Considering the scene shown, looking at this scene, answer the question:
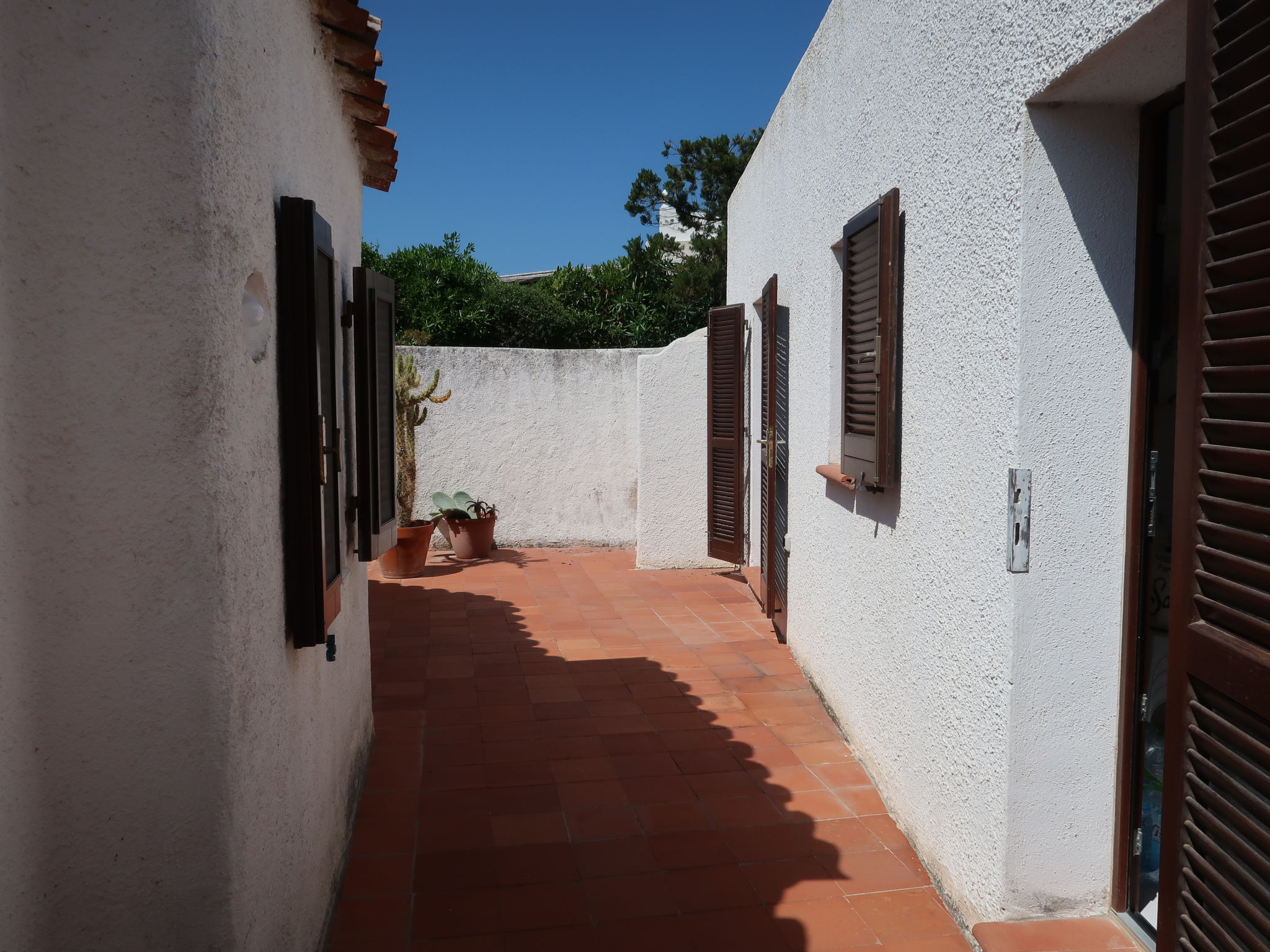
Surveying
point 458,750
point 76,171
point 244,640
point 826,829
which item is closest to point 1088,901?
point 826,829

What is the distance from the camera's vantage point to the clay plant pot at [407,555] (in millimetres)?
8070

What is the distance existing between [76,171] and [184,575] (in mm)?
748

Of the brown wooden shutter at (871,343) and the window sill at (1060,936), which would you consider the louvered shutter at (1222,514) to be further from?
the brown wooden shutter at (871,343)

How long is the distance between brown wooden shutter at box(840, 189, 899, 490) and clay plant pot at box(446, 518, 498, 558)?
5.14 m

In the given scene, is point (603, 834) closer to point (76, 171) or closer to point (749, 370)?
point (76, 171)

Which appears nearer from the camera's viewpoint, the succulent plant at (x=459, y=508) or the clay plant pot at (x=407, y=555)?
the clay plant pot at (x=407, y=555)

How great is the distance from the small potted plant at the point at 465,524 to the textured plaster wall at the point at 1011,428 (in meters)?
5.80

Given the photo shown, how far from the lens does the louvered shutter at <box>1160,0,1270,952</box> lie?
146 cm

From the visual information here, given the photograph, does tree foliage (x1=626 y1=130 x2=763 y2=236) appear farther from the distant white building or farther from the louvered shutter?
the louvered shutter

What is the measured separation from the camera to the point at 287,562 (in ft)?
7.73

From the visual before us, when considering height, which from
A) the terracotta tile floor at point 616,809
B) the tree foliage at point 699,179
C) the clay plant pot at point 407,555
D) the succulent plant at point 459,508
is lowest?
the terracotta tile floor at point 616,809

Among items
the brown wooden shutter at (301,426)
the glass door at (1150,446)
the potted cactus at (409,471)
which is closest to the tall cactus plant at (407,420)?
the potted cactus at (409,471)

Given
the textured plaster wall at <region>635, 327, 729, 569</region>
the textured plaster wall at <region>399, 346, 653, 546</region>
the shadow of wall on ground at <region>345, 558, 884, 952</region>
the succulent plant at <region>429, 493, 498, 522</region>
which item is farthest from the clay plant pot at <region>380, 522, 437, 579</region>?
the shadow of wall on ground at <region>345, 558, 884, 952</region>

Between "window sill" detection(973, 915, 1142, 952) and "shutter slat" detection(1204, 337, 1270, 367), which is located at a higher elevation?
"shutter slat" detection(1204, 337, 1270, 367)
